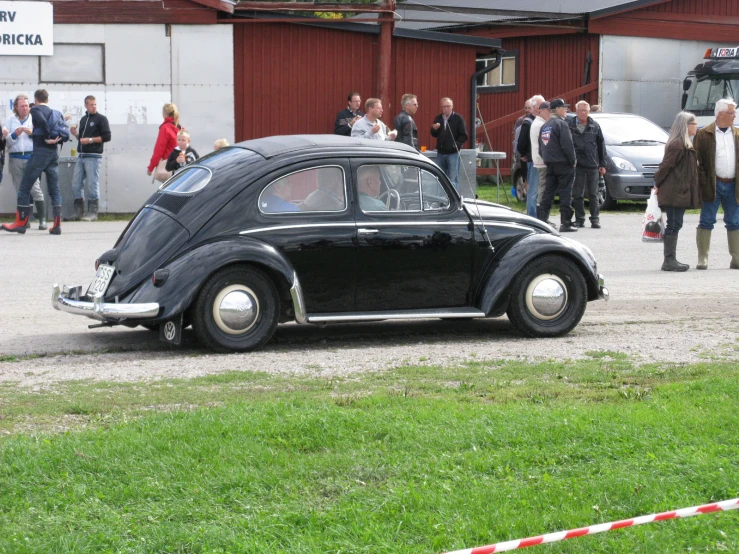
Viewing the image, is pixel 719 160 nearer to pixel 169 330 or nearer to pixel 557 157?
pixel 557 157

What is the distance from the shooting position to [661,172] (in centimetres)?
1352

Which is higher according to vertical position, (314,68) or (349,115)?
(314,68)

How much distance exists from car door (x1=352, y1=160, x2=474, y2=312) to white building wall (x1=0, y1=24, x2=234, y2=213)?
11515 mm

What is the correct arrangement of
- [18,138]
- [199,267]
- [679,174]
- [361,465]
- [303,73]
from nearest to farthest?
1. [361,465]
2. [199,267]
3. [679,174]
4. [18,138]
5. [303,73]

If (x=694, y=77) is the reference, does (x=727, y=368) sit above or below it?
below

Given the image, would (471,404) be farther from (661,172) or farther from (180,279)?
(661,172)

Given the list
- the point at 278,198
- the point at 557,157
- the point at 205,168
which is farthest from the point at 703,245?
the point at 205,168

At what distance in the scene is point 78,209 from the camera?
19.5 meters

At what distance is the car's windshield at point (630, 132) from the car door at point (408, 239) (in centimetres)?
1309

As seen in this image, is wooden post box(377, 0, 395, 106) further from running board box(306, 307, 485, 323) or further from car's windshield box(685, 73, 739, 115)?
running board box(306, 307, 485, 323)

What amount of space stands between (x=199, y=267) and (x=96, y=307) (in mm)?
828

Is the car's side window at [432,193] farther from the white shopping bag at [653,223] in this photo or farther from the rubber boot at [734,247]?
the rubber boot at [734,247]

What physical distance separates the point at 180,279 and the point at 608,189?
564 inches

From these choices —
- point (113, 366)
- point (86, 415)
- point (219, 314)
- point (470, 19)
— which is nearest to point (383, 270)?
point (219, 314)
